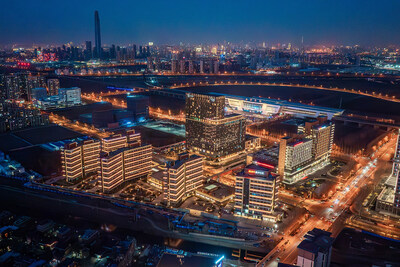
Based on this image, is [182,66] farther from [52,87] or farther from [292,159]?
[292,159]

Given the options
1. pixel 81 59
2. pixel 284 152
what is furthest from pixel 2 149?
pixel 81 59

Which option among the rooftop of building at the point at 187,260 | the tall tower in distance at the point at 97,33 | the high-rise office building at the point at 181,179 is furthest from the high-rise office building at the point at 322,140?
the tall tower in distance at the point at 97,33

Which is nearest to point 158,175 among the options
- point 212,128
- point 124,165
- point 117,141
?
point 124,165

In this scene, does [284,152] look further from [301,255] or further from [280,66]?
[280,66]

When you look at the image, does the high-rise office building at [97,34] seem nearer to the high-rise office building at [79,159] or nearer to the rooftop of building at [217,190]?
the high-rise office building at [79,159]

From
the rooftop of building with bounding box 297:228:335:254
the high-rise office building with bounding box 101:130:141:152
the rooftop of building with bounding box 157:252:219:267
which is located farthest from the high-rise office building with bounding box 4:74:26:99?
the rooftop of building with bounding box 297:228:335:254
